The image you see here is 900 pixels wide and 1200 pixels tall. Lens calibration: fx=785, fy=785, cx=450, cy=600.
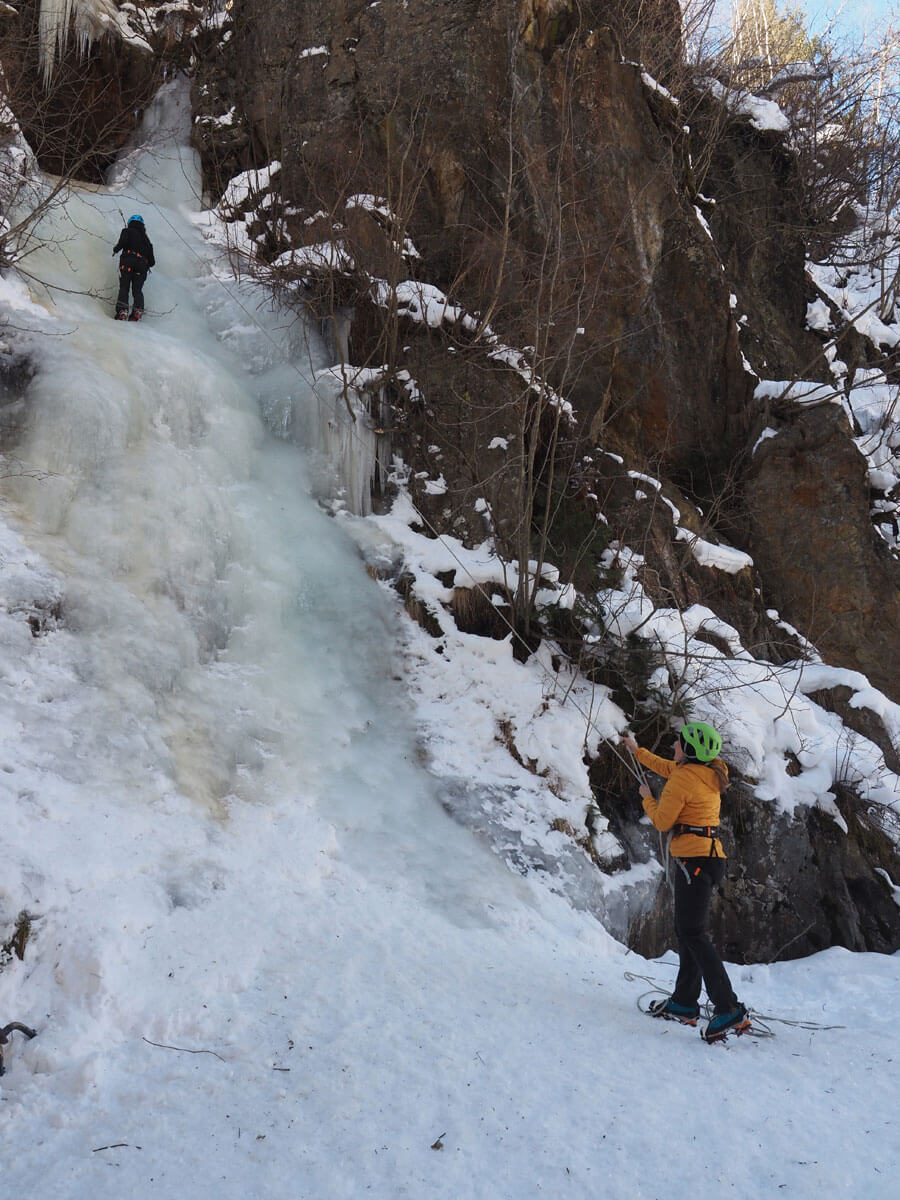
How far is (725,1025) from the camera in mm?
3543

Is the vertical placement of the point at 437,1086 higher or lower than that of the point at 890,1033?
higher

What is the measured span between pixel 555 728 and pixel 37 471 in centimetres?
459

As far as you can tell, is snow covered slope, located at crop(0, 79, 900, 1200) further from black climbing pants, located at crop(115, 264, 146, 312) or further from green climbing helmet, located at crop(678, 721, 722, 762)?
green climbing helmet, located at crop(678, 721, 722, 762)

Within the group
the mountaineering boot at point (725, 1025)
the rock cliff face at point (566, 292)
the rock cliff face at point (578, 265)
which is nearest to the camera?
the mountaineering boot at point (725, 1025)

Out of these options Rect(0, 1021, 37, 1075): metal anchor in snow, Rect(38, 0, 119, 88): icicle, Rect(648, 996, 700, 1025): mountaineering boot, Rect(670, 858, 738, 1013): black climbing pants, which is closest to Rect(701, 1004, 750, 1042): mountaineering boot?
Rect(670, 858, 738, 1013): black climbing pants

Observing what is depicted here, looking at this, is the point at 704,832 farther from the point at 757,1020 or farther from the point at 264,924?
the point at 264,924

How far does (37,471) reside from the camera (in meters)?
5.98

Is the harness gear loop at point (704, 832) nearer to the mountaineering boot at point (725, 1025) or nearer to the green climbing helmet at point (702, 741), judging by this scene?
the green climbing helmet at point (702, 741)

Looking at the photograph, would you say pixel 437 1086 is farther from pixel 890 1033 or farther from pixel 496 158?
pixel 496 158

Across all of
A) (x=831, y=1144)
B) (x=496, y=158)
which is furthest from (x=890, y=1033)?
(x=496, y=158)

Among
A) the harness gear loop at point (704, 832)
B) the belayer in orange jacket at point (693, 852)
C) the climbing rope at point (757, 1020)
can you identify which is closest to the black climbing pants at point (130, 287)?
the belayer in orange jacket at point (693, 852)

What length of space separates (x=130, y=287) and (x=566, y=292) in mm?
4768

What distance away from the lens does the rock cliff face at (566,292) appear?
8.62 metres

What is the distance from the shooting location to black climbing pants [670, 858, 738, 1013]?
143 inches
